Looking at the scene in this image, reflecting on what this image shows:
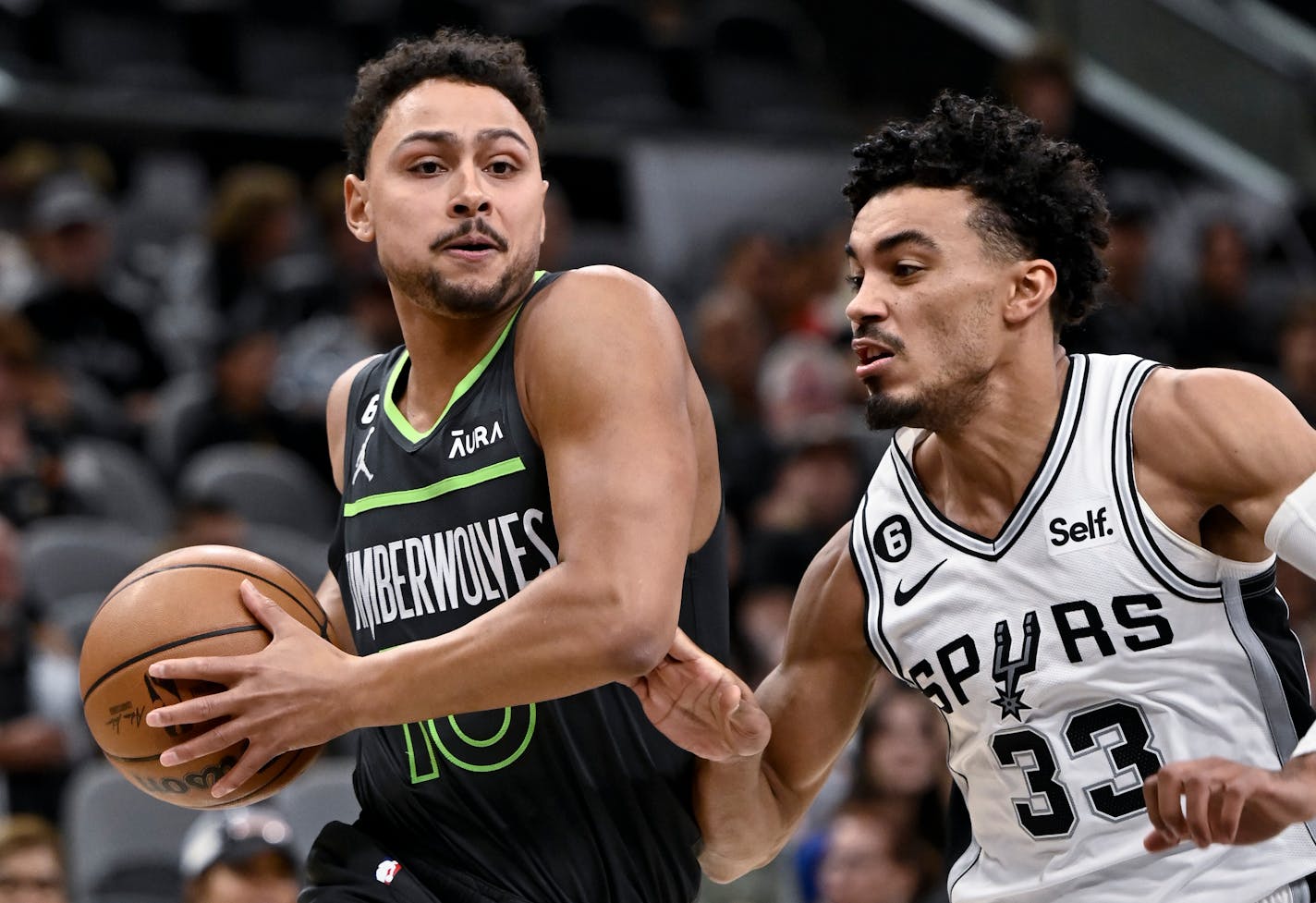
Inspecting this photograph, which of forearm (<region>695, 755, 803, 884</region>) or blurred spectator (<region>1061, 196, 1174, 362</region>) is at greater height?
blurred spectator (<region>1061, 196, 1174, 362</region>)

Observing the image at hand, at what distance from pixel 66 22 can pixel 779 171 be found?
429 cm

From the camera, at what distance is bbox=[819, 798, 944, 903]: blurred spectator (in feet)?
19.9

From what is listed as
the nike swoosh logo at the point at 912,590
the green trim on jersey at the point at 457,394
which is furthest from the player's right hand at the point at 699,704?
the green trim on jersey at the point at 457,394

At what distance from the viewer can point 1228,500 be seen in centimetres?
329

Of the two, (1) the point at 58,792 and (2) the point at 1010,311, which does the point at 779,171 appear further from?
(2) the point at 1010,311

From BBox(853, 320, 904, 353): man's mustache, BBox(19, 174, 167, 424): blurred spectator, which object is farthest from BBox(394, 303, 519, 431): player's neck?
BBox(19, 174, 167, 424): blurred spectator

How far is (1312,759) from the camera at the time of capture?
10.2ft

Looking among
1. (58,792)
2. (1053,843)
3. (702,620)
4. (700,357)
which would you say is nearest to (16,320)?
(58,792)

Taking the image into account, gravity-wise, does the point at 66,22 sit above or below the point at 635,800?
above

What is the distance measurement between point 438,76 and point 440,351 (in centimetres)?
53

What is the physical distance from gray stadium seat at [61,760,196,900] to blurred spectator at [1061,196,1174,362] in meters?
4.41

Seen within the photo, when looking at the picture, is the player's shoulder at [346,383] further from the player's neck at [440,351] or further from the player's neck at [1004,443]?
the player's neck at [1004,443]

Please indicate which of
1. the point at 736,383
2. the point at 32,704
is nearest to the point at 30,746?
the point at 32,704

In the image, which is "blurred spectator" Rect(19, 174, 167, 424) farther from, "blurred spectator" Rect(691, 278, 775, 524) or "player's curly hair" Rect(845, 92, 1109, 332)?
"player's curly hair" Rect(845, 92, 1109, 332)
